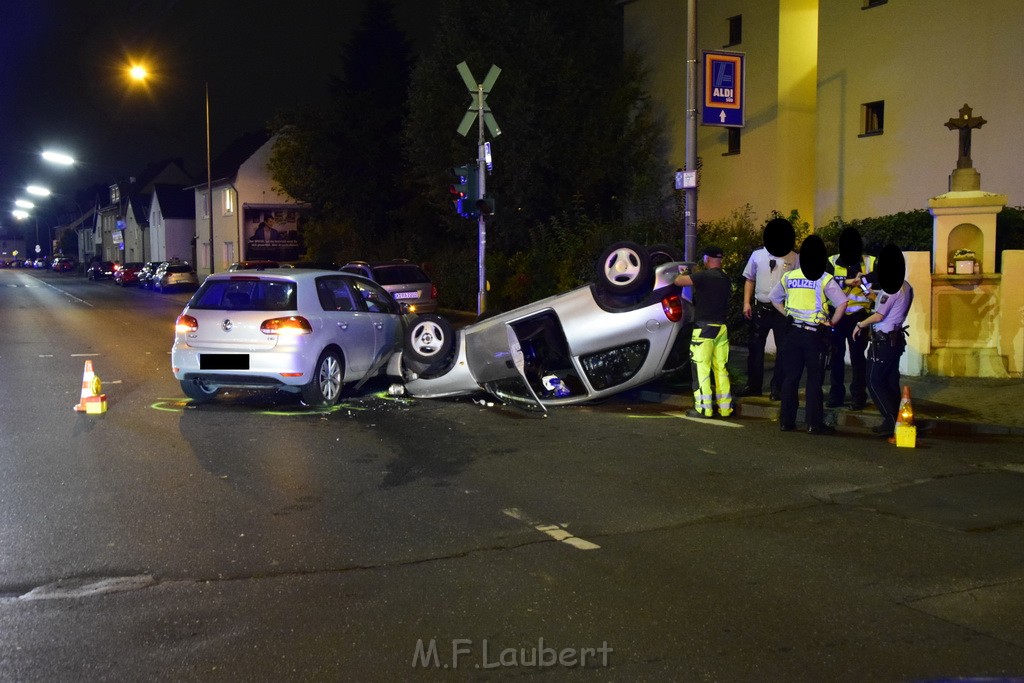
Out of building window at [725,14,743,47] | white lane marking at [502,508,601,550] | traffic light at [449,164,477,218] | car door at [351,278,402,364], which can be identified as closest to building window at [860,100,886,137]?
building window at [725,14,743,47]

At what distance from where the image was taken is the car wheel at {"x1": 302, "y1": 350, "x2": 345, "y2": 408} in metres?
10.7

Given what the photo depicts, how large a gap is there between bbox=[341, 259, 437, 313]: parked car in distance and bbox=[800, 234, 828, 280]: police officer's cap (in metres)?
13.0

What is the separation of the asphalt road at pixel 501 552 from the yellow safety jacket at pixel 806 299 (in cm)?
112

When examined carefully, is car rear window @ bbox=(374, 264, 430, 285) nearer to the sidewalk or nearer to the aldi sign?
the aldi sign

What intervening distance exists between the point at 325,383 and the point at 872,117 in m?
16.2

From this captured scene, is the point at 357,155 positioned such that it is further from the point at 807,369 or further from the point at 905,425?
the point at 905,425

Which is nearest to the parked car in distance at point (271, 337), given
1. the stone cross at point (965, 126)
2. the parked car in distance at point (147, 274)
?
the stone cross at point (965, 126)

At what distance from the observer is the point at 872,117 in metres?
22.3

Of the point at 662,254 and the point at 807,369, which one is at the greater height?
the point at 662,254

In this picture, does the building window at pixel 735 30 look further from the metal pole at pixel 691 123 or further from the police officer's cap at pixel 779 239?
the police officer's cap at pixel 779 239

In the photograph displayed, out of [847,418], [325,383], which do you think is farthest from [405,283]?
[847,418]

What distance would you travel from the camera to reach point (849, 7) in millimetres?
22141

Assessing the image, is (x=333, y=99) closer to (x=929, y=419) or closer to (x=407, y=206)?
(x=407, y=206)

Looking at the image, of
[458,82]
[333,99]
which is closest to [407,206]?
[333,99]
